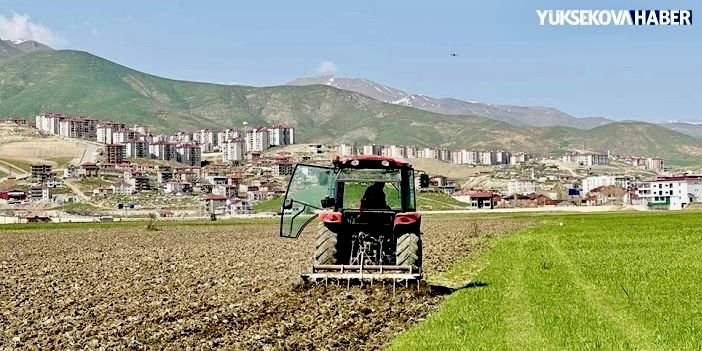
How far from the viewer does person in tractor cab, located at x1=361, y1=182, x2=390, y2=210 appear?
20391 millimetres

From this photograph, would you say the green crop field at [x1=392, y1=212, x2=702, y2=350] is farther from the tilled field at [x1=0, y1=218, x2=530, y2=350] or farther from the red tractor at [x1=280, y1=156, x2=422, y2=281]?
the red tractor at [x1=280, y1=156, x2=422, y2=281]

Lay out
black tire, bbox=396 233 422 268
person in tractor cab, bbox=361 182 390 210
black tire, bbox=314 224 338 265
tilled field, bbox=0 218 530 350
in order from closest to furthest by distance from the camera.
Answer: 1. tilled field, bbox=0 218 530 350
2. black tire, bbox=396 233 422 268
3. black tire, bbox=314 224 338 265
4. person in tractor cab, bbox=361 182 390 210

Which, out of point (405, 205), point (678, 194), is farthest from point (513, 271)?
point (678, 194)

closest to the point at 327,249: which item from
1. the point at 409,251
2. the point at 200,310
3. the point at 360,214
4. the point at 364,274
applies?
the point at 360,214

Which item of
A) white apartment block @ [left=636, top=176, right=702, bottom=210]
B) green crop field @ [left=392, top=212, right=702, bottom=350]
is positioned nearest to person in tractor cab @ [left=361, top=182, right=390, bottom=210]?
green crop field @ [left=392, top=212, right=702, bottom=350]

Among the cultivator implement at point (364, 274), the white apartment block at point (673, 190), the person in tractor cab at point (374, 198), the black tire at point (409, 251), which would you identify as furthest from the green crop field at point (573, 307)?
the white apartment block at point (673, 190)

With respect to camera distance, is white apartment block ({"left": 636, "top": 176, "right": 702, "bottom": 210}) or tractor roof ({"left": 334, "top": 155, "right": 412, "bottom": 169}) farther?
white apartment block ({"left": 636, "top": 176, "right": 702, "bottom": 210})

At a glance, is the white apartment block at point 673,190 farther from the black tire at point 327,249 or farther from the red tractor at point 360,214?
the black tire at point 327,249

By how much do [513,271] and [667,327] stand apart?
10191mm

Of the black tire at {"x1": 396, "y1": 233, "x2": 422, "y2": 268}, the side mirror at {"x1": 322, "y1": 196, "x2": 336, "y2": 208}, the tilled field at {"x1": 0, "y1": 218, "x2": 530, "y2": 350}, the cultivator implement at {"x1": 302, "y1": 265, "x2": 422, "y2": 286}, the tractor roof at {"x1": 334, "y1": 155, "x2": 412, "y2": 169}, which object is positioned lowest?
the tilled field at {"x1": 0, "y1": 218, "x2": 530, "y2": 350}

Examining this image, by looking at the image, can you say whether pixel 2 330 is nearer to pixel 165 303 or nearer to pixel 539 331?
pixel 165 303

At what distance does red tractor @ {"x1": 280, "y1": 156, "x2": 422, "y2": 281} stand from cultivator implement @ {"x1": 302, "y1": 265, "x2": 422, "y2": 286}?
198 millimetres

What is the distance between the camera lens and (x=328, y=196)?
20.6 m

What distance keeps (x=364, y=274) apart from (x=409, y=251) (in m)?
1.21
